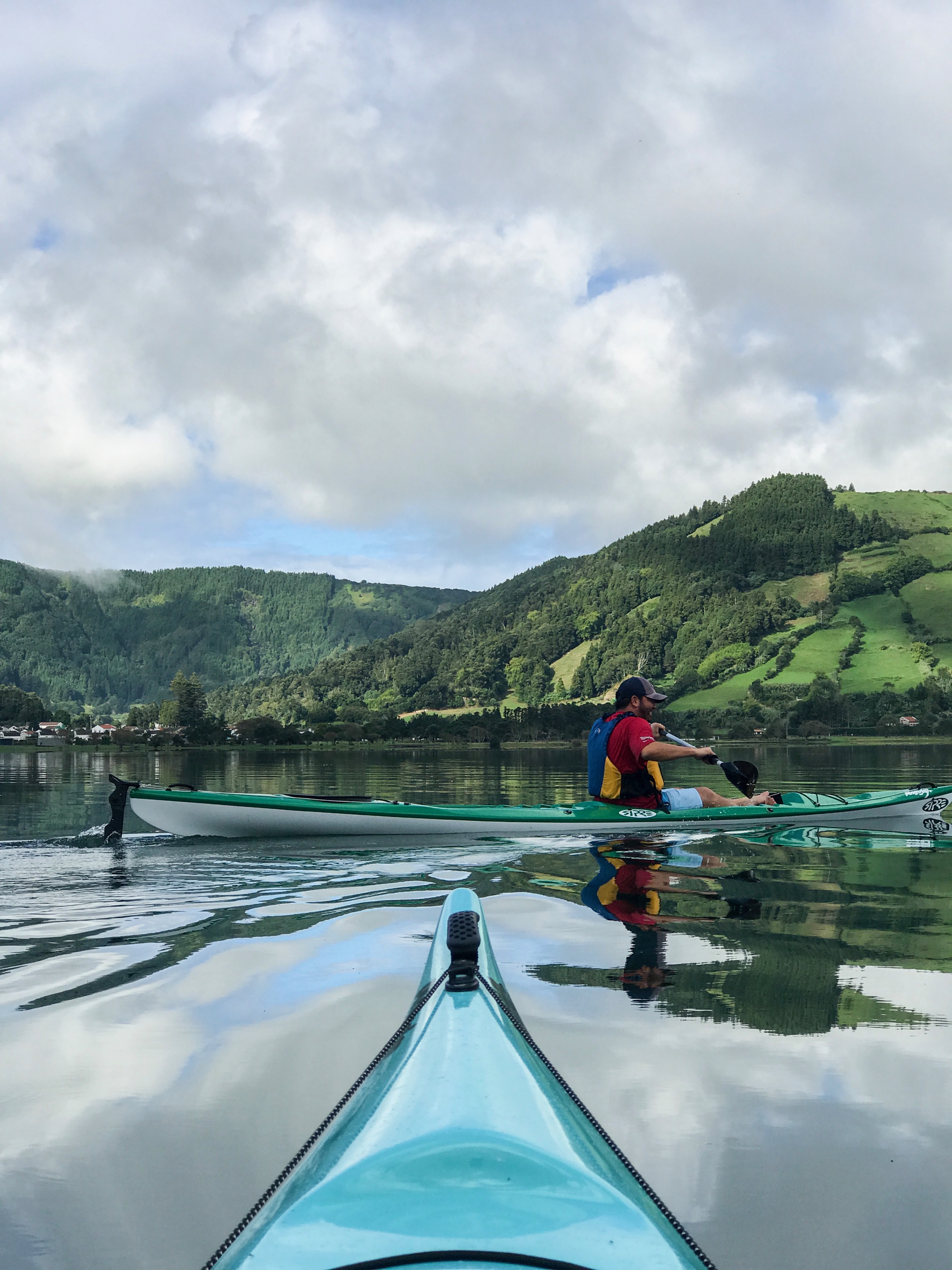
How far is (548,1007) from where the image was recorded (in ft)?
17.1

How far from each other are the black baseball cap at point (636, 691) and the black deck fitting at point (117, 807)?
23.9 ft

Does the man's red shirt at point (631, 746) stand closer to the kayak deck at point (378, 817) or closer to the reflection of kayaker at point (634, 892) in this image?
the kayak deck at point (378, 817)

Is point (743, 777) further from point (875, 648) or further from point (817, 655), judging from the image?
point (875, 648)

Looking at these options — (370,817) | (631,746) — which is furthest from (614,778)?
(370,817)

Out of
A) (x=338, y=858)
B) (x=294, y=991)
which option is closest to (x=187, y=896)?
(x=338, y=858)

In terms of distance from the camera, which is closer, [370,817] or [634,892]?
[634,892]

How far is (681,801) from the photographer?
1342 cm

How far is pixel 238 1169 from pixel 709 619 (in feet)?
658

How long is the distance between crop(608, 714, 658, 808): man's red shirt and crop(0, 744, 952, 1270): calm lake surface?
1938 mm

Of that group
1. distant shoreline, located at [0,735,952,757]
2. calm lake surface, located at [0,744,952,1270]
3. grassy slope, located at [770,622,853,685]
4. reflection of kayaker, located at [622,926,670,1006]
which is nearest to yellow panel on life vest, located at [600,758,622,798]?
calm lake surface, located at [0,744,952,1270]

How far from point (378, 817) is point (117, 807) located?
12.6 feet

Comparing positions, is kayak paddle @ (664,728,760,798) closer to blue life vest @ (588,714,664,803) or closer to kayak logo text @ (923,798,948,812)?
blue life vest @ (588,714,664,803)

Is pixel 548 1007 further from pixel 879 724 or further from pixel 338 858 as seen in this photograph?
pixel 879 724

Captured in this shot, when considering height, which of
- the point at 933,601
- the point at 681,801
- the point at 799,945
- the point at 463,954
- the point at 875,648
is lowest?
the point at 799,945
